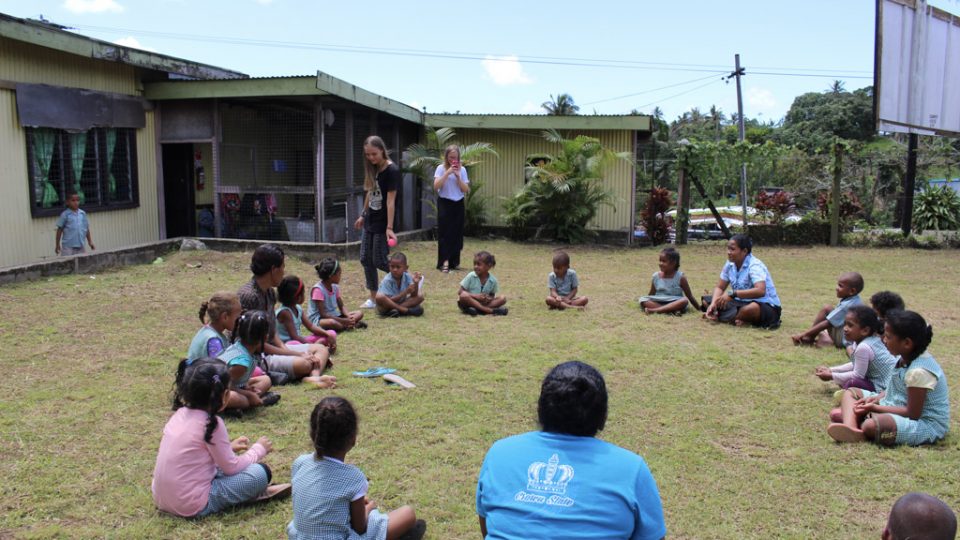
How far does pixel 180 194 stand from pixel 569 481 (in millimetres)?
13514

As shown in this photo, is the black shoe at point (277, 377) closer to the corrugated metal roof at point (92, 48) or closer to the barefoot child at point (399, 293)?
the barefoot child at point (399, 293)

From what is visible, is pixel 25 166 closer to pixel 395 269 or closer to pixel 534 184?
pixel 395 269

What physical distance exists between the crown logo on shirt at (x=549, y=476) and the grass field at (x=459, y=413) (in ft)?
4.23

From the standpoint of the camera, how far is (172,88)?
41.8 feet

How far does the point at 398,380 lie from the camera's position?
18.4 ft

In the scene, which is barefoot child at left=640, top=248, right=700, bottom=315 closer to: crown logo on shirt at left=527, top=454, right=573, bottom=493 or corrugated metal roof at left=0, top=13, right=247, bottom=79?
crown logo on shirt at left=527, top=454, right=573, bottom=493

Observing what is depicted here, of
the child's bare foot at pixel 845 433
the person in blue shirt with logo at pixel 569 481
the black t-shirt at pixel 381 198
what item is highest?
the black t-shirt at pixel 381 198

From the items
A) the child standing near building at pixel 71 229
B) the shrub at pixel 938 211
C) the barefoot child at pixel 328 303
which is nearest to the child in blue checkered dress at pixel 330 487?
the barefoot child at pixel 328 303

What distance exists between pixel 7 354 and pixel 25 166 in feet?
18.1

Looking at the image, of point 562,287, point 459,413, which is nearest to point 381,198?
point 562,287

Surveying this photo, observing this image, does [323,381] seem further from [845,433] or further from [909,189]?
[909,189]

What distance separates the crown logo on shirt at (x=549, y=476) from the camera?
7.38ft

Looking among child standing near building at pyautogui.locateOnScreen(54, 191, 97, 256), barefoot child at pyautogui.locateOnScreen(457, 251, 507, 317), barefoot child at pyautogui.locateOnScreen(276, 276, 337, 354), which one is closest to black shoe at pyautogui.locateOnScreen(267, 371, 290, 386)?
barefoot child at pyautogui.locateOnScreen(276, 276, 337, 354)

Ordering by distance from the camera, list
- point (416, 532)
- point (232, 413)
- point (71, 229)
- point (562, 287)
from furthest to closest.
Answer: point (71, 229), point (562, 287), point (232, 413), point (416, 532)
